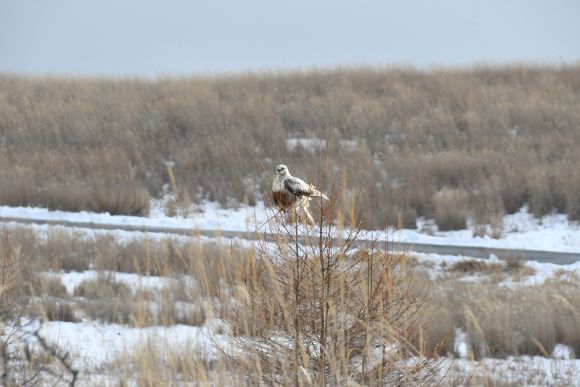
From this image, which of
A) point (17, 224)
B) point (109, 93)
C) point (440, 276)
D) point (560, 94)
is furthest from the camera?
point (109, 93)

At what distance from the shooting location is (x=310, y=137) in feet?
74.2

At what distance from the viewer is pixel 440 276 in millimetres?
13086

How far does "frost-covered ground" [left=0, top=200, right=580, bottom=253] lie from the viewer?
15789 millimetres

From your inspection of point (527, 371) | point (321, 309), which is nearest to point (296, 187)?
point (321, 309)

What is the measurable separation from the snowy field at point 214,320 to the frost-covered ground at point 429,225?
0.6 inches

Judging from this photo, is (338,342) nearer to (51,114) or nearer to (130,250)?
(130,250)

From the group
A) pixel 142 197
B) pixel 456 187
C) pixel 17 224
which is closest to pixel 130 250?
pixel 17 224

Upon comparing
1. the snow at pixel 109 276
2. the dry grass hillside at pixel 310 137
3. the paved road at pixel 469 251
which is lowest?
the snow at pixel 109 276

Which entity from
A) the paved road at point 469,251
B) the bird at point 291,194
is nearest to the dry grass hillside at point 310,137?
the paved road at point 469,251

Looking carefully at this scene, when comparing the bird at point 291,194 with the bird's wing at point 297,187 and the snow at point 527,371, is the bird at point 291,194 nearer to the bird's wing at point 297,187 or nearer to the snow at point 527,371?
the bird's wing at point 297,187

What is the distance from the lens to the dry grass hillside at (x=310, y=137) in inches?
747

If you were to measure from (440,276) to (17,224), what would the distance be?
24.3 feet

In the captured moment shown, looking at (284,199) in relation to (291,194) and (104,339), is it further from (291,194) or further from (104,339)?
(104,339)

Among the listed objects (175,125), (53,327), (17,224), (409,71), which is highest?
(409,71)
